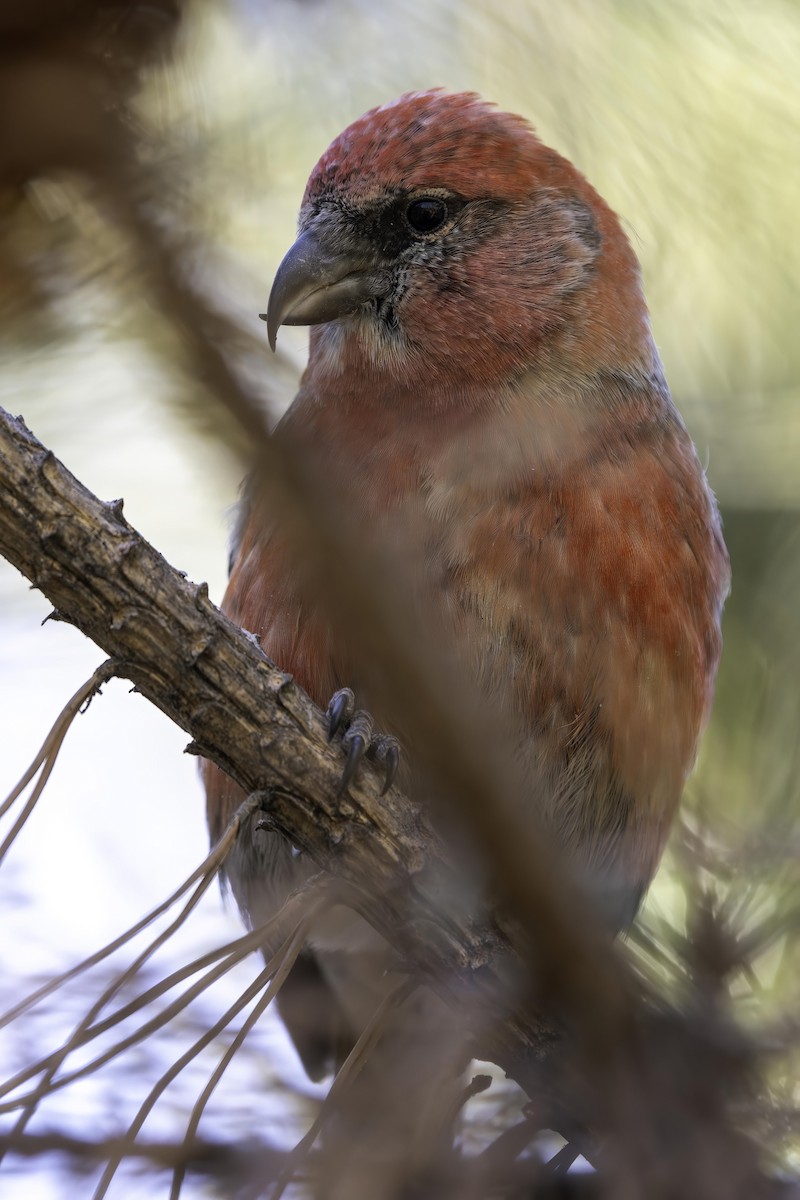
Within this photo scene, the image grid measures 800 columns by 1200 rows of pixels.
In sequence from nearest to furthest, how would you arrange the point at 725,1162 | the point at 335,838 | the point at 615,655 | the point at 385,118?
the point at 725,1162 → the point at 335,838 → the point at 615,655 → the point at 385,118

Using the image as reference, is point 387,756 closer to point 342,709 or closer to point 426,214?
point 342,709

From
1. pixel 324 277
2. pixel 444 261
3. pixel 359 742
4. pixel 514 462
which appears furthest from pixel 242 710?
pixel 444 261

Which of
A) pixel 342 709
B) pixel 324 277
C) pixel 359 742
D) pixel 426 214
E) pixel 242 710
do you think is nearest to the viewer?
pixel 242 710

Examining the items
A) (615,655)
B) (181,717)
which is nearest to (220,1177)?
(181,717)

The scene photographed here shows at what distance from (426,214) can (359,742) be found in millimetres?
1194

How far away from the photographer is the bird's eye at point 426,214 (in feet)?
7.97

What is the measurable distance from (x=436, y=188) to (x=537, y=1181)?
1788mm

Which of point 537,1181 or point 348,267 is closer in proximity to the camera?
point 537,1181

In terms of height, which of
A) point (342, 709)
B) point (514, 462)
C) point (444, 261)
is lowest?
point (342, 709)

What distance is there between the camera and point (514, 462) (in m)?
2.18

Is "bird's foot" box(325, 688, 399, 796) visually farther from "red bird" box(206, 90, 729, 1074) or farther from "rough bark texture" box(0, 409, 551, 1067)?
"red bird" box(206, 90, 729, 1074)

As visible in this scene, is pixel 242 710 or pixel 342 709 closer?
pixel 242 710

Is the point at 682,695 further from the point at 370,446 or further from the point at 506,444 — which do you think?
the point at 370,446

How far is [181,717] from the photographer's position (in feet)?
5.10
